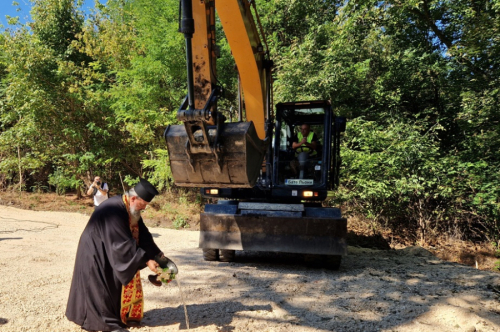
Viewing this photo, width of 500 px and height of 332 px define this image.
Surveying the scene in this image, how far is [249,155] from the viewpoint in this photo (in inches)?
148

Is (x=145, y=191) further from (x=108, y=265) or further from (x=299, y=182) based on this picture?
(x=299, y=182)

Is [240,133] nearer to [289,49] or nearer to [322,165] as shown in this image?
[322,165]

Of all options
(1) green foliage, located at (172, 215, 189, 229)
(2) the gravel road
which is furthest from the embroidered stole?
(1) green foliage, located at (172, 215, 189, 229)

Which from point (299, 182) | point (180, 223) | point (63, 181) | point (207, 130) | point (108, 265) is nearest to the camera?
point (108, 265)

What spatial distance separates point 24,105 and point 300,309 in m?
13.5

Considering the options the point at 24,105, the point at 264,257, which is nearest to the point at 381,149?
the point at 264,257

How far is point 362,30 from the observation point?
35.6 feet

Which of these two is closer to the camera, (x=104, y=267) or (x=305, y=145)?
(x=104, y=267)

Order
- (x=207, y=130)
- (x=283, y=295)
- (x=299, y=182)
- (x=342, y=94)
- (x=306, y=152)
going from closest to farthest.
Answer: (x=207, y=130) → (x=283, y=295) → (x=299, y=182) → (x=306, y=152) → (x=342, y=94)

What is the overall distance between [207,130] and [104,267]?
65.0 inches

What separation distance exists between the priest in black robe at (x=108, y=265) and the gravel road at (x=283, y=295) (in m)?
0.38

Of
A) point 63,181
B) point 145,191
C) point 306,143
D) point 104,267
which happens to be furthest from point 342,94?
point 63,181

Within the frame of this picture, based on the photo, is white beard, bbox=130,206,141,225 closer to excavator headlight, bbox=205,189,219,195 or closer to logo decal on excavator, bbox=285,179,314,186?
excavator headlight, bbox=205,189,219,195

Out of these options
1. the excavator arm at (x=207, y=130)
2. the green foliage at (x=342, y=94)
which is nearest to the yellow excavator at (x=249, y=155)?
the excavator arm at (x=207, y=130)
